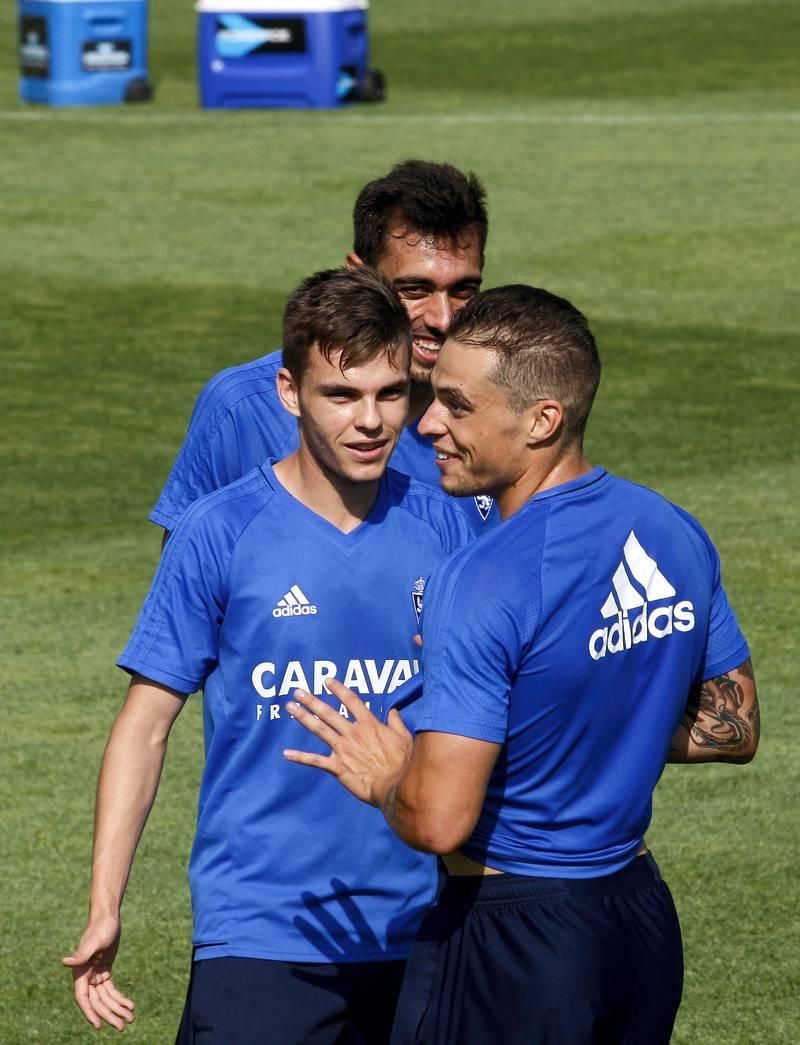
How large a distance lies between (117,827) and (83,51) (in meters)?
22.6

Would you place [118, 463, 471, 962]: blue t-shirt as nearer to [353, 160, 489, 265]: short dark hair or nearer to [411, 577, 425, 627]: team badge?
[411, 577, 425, 627]: team badge

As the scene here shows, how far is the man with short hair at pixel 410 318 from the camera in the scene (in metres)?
5.06

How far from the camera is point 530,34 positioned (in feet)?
108

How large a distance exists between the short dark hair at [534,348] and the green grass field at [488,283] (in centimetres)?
304

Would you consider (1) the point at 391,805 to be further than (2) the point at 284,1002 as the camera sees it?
No

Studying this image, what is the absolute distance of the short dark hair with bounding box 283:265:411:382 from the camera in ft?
14.2

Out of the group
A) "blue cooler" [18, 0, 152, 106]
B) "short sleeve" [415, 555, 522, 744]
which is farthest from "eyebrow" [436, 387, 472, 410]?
"blue cooler" [18, 0, 152, 106]

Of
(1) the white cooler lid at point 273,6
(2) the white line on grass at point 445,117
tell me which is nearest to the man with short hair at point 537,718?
(1) the white cooler lid at point 273,6

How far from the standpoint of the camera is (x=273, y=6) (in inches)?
914

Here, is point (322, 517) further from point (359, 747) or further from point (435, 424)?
point (359, 747)

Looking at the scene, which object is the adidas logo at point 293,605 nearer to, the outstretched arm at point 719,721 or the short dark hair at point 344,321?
the short dark hair at point 344,321

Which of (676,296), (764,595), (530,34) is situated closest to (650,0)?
(530,34)

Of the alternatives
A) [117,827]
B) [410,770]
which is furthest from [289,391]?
[410,770]

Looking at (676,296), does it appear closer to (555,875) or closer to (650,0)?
(555,875)
